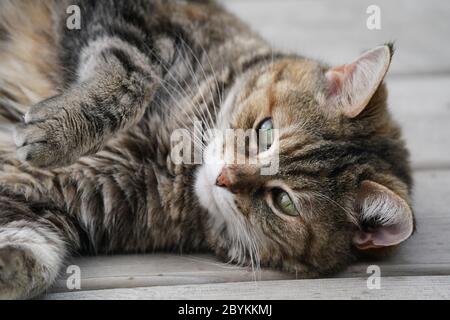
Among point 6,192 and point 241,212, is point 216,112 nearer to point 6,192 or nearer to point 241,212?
point 241,212

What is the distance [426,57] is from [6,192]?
71.7 inches

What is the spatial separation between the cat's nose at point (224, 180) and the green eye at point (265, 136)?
109 millimetres

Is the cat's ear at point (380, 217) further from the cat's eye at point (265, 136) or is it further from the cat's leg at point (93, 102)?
the cat's leg at point (93, 102)

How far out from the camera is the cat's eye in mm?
1531

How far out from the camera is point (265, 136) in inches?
60.7

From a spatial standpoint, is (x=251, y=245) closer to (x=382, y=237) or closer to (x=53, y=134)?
(x=382, y=237)

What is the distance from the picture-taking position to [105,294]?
1376 mm

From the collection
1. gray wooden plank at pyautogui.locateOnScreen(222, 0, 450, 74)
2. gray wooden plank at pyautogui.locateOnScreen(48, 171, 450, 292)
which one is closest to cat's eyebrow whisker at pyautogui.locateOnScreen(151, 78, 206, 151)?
gray wooden plank at pyautogui.locateOnScreen(48, 171, 450, 292)

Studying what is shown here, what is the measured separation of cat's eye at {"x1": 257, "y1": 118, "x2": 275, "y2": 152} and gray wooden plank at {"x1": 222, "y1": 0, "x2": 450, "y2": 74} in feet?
3.22

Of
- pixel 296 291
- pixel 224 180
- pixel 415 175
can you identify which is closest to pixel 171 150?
pixel 224 180

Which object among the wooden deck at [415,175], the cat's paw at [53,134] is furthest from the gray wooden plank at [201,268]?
the cat's paw at [53,134]

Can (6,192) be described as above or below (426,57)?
below

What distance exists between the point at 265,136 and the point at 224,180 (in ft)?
0.52

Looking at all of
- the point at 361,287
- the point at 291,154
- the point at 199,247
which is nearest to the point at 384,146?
the point at 291,154
